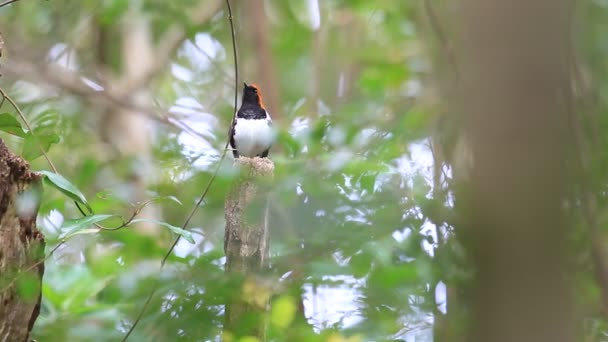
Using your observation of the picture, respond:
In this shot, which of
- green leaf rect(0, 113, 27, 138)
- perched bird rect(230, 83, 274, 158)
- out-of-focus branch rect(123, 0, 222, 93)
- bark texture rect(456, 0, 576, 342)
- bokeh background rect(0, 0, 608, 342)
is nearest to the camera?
bark texture rect(456, 0, 576, 342)

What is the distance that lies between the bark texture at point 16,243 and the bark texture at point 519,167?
1.68 meters

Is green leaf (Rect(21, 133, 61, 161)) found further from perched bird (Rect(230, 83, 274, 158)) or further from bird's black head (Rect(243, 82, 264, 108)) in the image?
bird's black head (Rect(243, 82, 264, 108))

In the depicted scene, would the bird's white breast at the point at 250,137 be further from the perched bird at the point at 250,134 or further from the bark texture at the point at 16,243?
the bark texture at the point at 16,243

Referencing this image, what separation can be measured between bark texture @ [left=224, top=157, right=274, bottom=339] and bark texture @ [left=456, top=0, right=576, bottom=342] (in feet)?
4.66

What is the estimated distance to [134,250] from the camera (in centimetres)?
342

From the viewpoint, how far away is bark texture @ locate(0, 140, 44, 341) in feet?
8.34

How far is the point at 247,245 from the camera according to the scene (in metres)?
2.92

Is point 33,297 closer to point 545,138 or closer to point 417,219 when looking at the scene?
point 417,219

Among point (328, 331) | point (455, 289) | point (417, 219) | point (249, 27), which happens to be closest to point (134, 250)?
point (328, 331)

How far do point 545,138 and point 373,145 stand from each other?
7.37ft

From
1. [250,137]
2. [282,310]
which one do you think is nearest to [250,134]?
[250,137]

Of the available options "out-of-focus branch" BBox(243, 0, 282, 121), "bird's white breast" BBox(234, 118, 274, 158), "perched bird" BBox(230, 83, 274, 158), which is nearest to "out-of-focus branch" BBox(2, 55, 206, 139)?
"out-of-focus branch" BBox(243, 0, 282, 121)

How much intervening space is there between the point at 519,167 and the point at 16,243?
6.01ft

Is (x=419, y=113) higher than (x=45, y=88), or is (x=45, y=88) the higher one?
(x=45, y=88)
